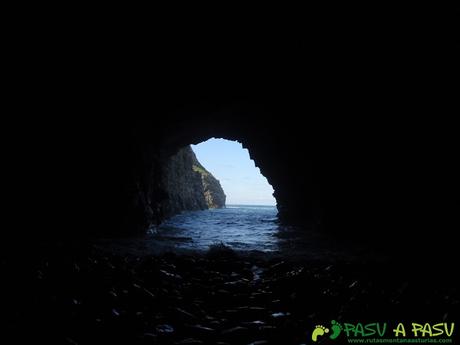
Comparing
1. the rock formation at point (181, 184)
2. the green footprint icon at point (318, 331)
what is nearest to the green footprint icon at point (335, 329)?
the green footprint icon at point (318, 331)

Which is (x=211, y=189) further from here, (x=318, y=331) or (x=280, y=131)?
(x=318, y=331)

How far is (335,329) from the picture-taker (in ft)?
13.9

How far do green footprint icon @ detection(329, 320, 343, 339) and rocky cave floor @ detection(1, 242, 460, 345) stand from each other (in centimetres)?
16

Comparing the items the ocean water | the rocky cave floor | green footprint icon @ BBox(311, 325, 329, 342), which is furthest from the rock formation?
green footprint icon @ BBox(311, 325, 329, 342)

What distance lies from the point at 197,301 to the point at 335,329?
271 centimetres

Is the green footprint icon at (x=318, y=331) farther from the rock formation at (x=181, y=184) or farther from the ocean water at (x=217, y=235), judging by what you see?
the rock formation at (x=181, y=184)

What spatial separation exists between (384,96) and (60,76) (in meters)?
12.8

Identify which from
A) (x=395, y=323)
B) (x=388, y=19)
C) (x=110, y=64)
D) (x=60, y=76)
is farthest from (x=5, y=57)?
(x=395, y=323)

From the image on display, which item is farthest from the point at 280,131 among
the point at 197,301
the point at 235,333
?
the point at 235,333

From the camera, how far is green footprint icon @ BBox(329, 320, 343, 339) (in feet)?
13.5

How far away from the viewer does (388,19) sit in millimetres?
8414

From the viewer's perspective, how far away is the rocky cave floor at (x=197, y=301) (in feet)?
13.4

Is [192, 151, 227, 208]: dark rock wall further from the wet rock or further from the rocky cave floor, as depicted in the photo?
the wet rock

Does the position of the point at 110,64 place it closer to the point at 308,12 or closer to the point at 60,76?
the point at 60,76
